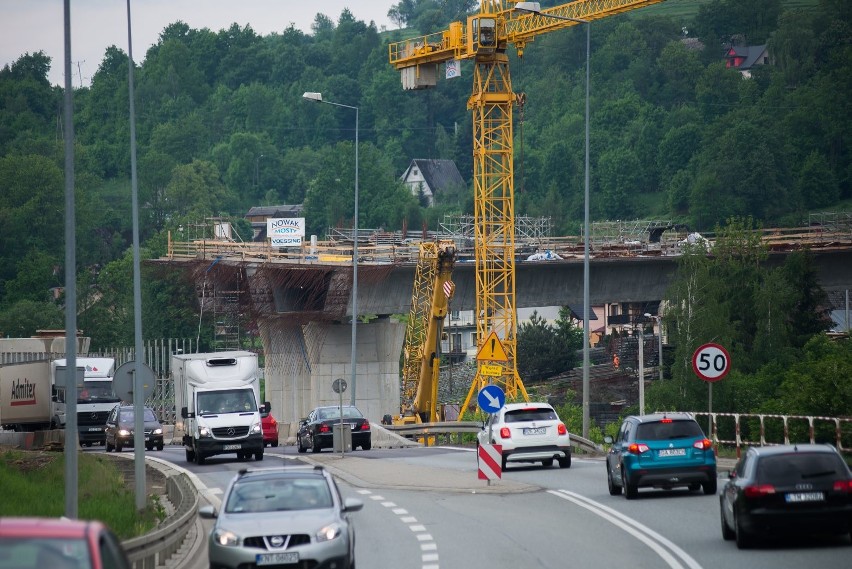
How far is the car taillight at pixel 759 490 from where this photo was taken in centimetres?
1828

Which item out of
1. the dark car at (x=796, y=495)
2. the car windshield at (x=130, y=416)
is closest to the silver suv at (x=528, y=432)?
the dark car at (x=796, y=495)

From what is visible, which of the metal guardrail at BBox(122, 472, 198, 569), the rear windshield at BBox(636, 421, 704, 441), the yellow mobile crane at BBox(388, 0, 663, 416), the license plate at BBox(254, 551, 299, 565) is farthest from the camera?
the yellow mobile crane at BBox(388, 0, 663, 416)

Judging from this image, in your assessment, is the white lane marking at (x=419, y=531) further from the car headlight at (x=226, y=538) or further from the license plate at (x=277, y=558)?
the car headlight at (x=226, y=538)

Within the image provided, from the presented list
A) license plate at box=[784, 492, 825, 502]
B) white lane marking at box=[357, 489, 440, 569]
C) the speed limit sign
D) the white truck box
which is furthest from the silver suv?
license plate at box=[784, 492, 825, 502]

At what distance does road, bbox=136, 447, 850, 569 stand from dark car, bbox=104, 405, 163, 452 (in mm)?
15359

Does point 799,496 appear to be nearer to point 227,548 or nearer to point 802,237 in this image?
point 227,548

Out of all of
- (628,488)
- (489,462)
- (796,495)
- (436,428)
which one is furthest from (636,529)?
(436,428)

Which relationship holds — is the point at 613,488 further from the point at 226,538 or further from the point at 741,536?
the point at 226,538

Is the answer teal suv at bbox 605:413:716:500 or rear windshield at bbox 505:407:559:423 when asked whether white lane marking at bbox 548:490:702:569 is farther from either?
rear windshield at bbox 505:407:559:423

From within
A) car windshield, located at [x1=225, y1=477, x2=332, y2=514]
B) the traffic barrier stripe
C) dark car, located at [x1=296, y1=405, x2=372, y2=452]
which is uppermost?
Result: car windshield, located at [x1=225, y1=477, x2=332, y2=514]

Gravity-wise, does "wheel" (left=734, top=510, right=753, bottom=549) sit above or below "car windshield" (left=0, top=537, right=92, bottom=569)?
below

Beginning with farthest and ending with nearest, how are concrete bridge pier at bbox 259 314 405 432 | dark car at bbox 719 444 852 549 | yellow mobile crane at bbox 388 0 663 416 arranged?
concrete bridge pier at bbox 259 314 405 432, yellow mobile crane at bbox 388 0 663 416, dark car at bbox 719 444 852 549

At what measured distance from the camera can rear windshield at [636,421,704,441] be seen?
25719 millimetres

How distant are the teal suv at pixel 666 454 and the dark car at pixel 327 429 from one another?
21.1 meters
